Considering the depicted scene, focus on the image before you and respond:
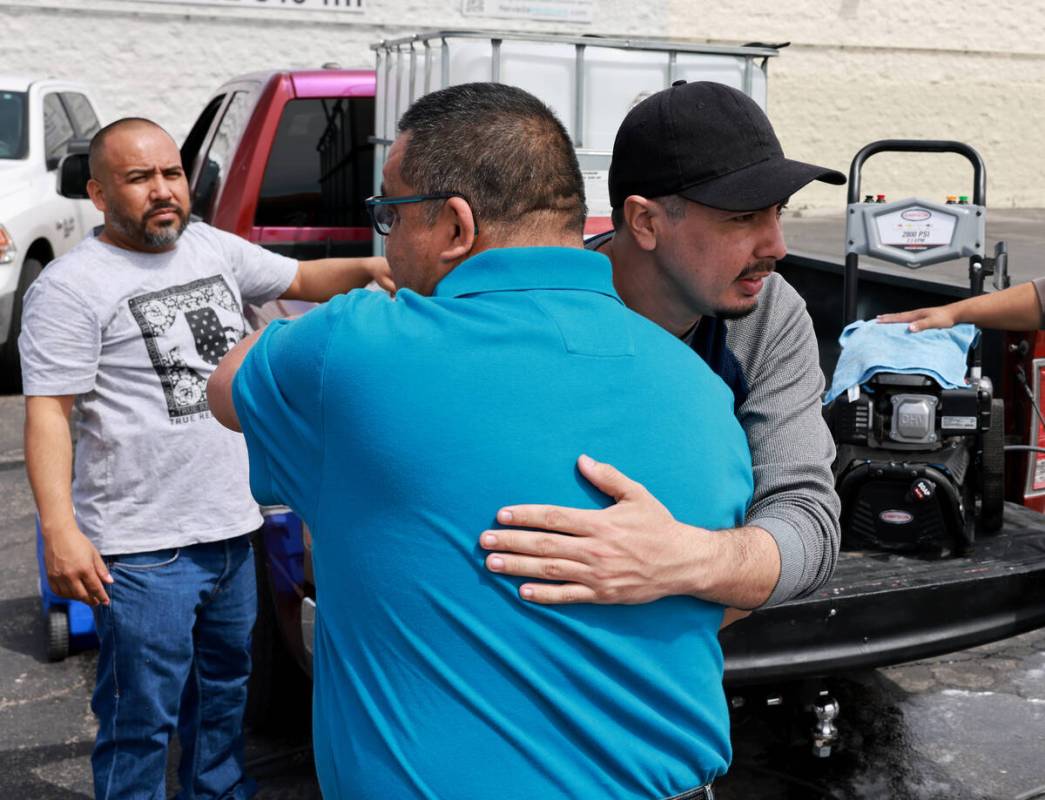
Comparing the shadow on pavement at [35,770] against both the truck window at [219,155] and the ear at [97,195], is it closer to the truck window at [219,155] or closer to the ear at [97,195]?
the ear at [97,195]

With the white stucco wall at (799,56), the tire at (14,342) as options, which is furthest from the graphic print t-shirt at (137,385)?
the white stucco wall at (799,56)

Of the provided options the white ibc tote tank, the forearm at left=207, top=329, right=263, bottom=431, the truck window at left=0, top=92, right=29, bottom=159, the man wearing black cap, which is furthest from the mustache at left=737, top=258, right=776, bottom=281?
the truck window at left=0, top=92, right=29, bottom=159

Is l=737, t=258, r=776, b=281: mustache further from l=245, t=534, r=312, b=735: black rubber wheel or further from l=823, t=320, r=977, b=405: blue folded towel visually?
l=245, t=534, r=312, b=735: black rubber wheel

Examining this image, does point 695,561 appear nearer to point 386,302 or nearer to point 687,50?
point 386,302

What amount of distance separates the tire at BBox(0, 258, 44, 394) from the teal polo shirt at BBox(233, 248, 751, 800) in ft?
25.4

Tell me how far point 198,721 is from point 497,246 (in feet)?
7.11

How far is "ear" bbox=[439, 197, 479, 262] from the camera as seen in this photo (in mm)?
1616

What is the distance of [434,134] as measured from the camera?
1645mm

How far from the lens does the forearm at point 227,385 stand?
5.87 feet

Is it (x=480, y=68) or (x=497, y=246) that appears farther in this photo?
(x=480, y=68)

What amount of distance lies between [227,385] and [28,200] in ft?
25.6

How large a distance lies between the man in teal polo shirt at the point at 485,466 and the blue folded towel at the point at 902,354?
206 cm

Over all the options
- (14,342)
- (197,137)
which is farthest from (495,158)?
(14,342)

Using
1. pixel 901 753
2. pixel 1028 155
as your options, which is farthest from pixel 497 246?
pixel 1028 155
